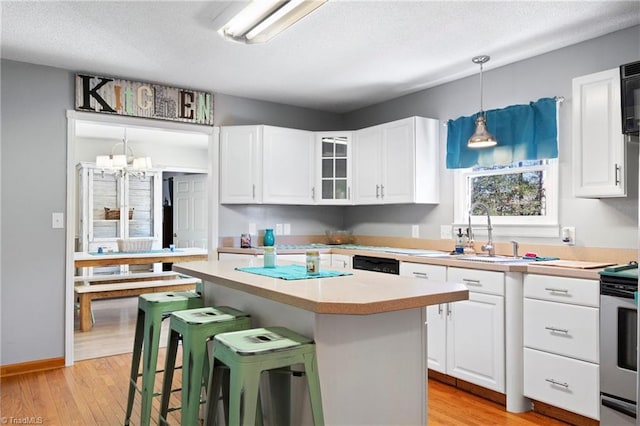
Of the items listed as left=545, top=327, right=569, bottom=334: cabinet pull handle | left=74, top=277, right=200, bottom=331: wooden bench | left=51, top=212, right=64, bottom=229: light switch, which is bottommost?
left=74, top=277, right=200, bottom=331: wooden bench

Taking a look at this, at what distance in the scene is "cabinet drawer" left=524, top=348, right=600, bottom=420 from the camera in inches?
102

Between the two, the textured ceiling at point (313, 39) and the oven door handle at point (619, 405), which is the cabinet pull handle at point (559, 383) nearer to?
the oven door handle at point (619, 405)

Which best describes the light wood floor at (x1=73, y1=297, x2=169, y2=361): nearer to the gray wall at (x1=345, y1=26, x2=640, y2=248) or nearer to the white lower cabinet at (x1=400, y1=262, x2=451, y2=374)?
the white lower cabinet at (x1=400, y1=262, x2=451, y2=374)

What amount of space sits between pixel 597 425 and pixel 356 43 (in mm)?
2834

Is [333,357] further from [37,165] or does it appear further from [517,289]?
[37,165]

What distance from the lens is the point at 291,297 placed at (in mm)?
1771

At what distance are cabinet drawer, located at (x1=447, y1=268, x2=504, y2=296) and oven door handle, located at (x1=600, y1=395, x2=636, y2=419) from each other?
2.62 feet

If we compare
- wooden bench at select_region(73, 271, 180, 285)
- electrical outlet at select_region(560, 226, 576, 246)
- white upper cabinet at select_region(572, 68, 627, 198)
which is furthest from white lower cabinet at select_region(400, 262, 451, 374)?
wooden bench at select_region(73, 271, 180, 285)

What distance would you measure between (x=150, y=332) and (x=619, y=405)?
2484 mm

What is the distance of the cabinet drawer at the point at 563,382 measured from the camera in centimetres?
260

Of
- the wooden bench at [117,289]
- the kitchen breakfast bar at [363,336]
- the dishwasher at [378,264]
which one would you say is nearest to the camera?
the kitchen breakfast bar at [363,336]

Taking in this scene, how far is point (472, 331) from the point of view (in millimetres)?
3211

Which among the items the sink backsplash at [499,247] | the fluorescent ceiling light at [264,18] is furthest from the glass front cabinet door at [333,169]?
the fluorescent ceiling light at [264,18]

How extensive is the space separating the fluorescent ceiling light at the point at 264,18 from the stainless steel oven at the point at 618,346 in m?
2.12
